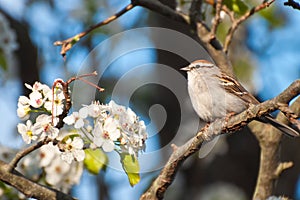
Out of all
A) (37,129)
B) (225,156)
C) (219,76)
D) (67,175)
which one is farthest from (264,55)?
(37,129)

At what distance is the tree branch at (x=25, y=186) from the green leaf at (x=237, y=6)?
1.57 m

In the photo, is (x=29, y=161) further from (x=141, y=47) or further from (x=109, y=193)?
(x=141, y=47)

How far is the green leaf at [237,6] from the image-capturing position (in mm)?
3529

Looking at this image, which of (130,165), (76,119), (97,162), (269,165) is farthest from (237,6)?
(76,119)

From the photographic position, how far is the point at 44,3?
5.62 metres

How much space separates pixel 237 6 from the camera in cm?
354

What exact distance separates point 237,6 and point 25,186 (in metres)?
1.67

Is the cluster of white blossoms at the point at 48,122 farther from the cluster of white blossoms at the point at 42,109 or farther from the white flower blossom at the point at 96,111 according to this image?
Answer: the white flower blossom at the point at 96,111

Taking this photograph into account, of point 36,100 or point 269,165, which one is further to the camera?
point 269,165

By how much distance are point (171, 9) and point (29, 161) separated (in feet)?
4.12

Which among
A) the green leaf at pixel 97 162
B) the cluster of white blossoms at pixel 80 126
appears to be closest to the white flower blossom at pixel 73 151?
the cluster of white blossoms at pixel 80 126

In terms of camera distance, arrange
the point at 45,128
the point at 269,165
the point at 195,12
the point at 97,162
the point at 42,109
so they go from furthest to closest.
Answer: the point at 195,12 → the point at 97,162 → the point at 269,165 → the point at 42,109 → the point at 45,128

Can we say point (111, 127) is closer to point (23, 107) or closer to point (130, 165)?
point (130, 165)

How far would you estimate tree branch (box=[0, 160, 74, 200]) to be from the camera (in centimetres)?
268
